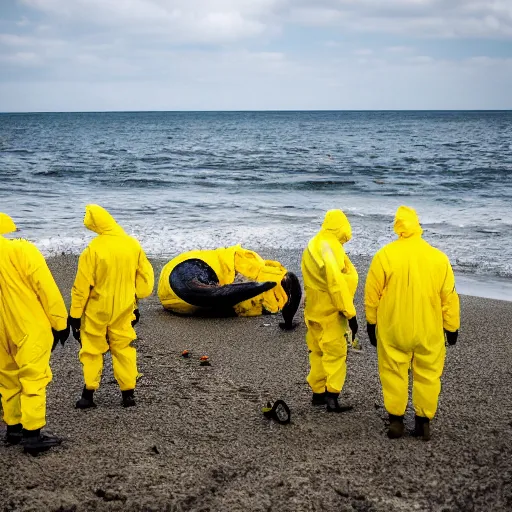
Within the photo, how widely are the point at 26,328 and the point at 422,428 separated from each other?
2915mm

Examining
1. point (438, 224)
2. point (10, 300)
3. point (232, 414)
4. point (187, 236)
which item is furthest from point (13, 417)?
point (438, 224)

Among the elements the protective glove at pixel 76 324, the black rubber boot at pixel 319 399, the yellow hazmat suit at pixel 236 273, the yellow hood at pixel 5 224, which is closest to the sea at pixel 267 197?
the yellow hazmat suit at pixel 236 273

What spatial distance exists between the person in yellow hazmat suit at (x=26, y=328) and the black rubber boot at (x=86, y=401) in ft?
2.75

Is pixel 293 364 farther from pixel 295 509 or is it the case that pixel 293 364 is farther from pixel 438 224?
pixel 438 224

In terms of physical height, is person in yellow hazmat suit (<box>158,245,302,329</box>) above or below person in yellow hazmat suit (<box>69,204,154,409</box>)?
below

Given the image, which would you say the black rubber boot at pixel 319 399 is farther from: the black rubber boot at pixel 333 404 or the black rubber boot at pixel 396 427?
the black rubber boot at pixel 396 427

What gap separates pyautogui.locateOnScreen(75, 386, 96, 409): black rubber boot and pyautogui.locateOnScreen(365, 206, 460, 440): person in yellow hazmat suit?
2435 mm

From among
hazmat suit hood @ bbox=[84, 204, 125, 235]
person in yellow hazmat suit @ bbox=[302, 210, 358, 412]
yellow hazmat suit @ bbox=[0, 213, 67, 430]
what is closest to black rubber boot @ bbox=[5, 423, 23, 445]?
yellow hazmat suit @ bbox=[0, 213, 67, 430]

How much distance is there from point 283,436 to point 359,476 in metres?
0.82

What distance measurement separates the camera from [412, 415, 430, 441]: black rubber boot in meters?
4.71

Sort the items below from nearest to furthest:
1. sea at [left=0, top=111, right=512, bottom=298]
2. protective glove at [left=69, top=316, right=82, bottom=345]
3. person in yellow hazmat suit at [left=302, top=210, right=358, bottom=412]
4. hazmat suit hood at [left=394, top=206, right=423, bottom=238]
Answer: hazmat suit hood at [left=394, top=206, right=423, bottom=238] → person in yellow hazmat suit at [left=302, top=210, right=358, bottom=412] → protective glove at [left=69, top=316, right=82, bottom=345] → sea at [left=0, top=111, right=512, bottom=298]

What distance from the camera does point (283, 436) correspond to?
4.84m

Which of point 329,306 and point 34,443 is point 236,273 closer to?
point 329,306

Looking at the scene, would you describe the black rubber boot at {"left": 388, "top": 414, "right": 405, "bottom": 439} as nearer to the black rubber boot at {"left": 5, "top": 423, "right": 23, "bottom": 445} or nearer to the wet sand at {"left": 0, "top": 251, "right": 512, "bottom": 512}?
the wet sand at {"left": 0, "top": 251, "right": 512, "bottom": 512}
